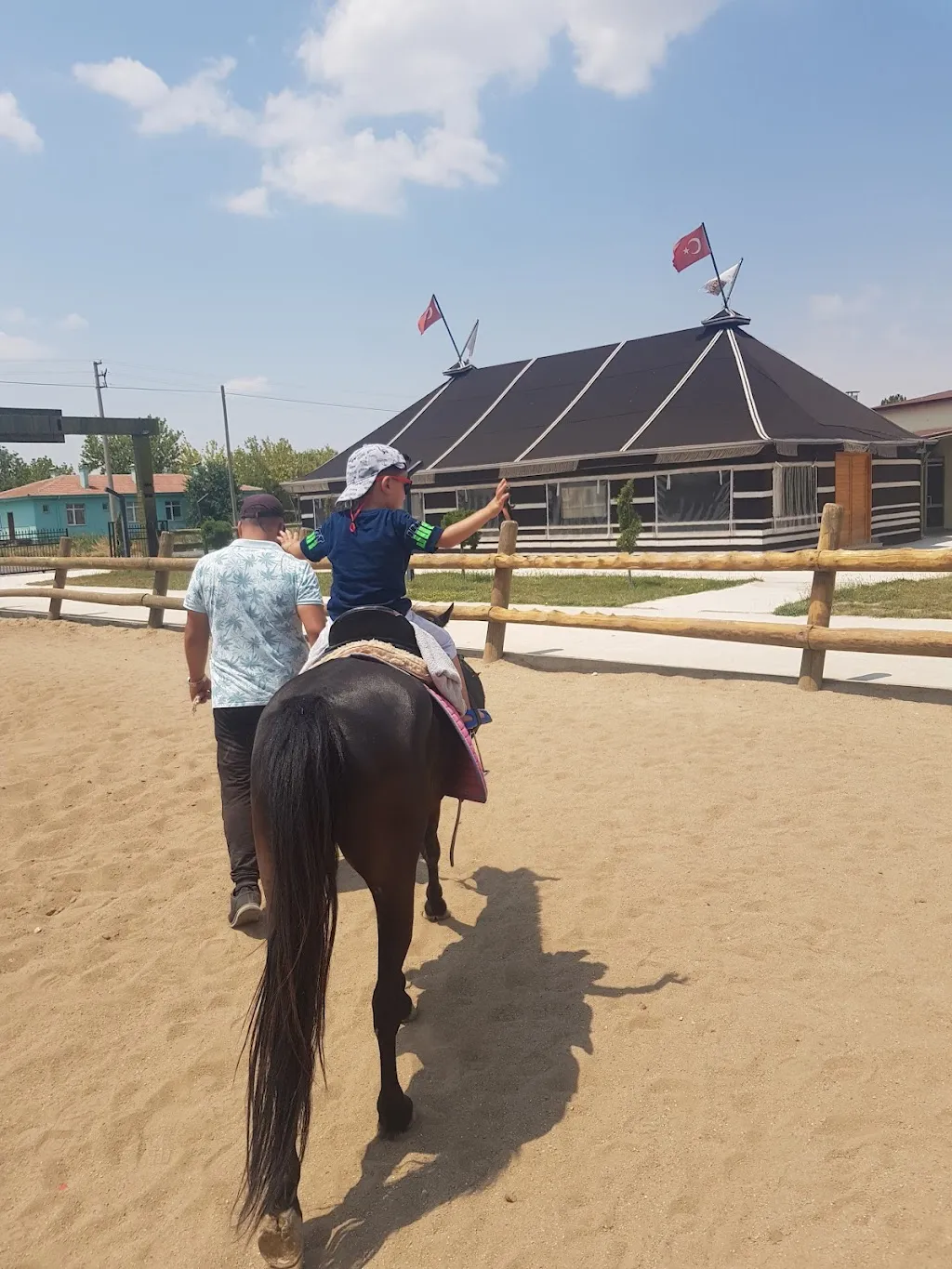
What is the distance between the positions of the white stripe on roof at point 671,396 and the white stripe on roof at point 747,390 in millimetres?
529

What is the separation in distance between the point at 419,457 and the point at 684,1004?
893 inches

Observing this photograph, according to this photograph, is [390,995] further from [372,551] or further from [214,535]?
[214,535]

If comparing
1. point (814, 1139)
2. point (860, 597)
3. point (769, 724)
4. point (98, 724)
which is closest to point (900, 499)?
point (860, 597)

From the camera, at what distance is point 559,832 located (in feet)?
14.8

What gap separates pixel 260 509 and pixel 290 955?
7.09 ft

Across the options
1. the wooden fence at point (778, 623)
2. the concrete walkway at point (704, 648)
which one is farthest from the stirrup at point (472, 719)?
the concrete walkway at point (704, 648)

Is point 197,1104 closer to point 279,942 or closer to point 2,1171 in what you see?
point 2,1171

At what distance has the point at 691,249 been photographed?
79.8ft

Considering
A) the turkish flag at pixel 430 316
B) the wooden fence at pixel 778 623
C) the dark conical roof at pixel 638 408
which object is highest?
the turkish flag at pixel 430 316

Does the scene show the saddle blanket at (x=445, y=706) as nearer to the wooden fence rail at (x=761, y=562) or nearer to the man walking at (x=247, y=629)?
the man walking at (x=247, y=629)

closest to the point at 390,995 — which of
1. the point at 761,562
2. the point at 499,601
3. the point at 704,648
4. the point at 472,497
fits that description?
the point at 761,562

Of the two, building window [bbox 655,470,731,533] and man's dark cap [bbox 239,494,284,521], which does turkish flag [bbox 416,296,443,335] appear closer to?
building window [bbox 655,470,731,533]

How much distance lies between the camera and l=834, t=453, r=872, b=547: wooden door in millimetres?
20094

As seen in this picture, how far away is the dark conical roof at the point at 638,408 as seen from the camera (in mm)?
19547
